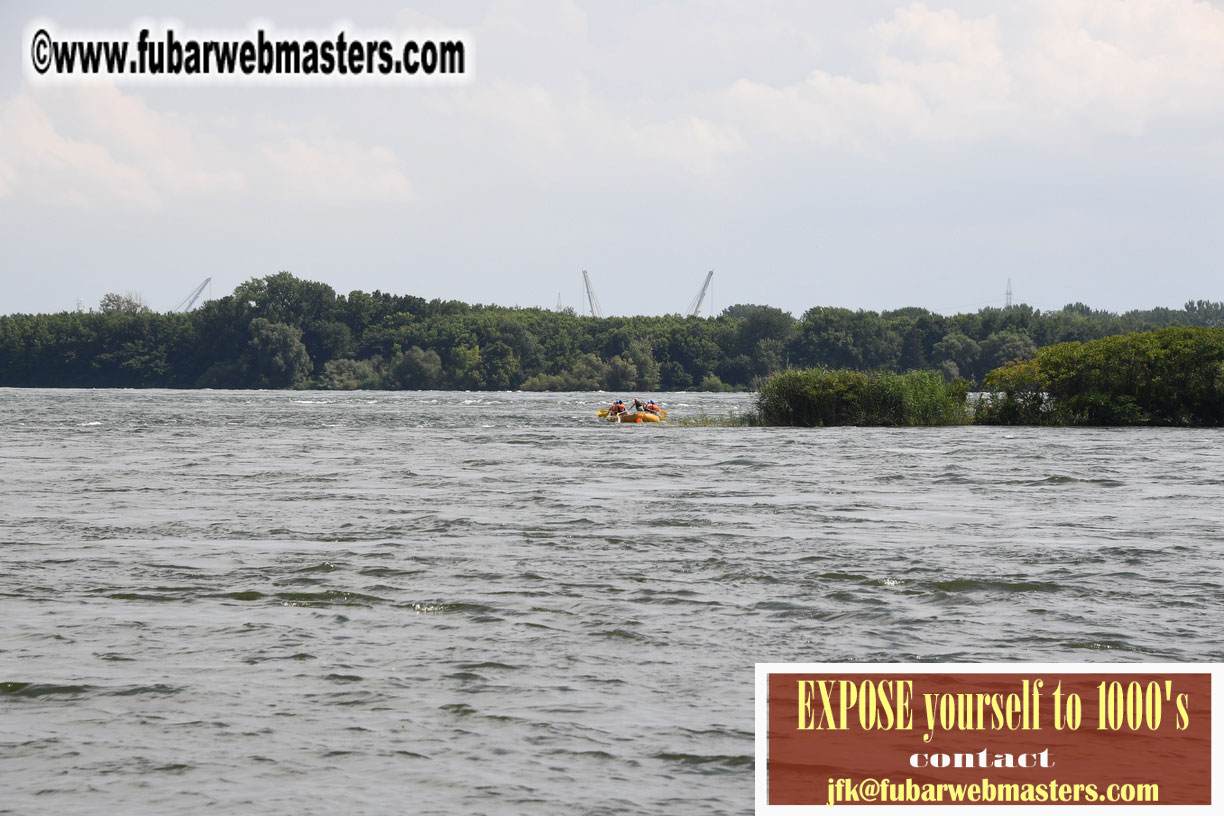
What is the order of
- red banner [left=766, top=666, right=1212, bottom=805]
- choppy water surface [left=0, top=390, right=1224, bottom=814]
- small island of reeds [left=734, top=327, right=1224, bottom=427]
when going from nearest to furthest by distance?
red banner [left=766, top=666, right=1212, bottom=805] → choppy water surface [left=0, top=390, right=1224, bottom=814] → small island of reeds [left=734, top=327, right=1224, bottom=427]

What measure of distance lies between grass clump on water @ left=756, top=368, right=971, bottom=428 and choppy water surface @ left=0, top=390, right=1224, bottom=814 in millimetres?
22085

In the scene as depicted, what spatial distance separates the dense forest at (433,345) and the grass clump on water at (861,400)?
114m

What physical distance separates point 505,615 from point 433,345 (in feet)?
565

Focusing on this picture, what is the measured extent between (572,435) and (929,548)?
3362 centimetres

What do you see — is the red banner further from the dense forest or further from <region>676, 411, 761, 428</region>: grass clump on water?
the dense forest

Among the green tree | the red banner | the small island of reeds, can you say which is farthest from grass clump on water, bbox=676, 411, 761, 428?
the green tree

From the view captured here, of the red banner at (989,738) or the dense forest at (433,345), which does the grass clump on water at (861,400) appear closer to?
the red banner at (989,738)

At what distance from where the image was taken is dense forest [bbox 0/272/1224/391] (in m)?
171

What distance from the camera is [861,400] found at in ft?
167

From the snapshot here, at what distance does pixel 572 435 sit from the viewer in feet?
165

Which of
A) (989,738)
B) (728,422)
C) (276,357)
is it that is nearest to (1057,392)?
(728,422)

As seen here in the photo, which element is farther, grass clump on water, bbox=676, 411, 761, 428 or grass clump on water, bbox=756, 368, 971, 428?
grass clump on water, bbox=676, 411, 761, 428

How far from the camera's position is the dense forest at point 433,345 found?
17125 cm

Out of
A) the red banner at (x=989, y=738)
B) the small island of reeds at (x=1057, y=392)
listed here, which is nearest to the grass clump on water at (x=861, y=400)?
the small island of reeds at (x=1057, y=392)
